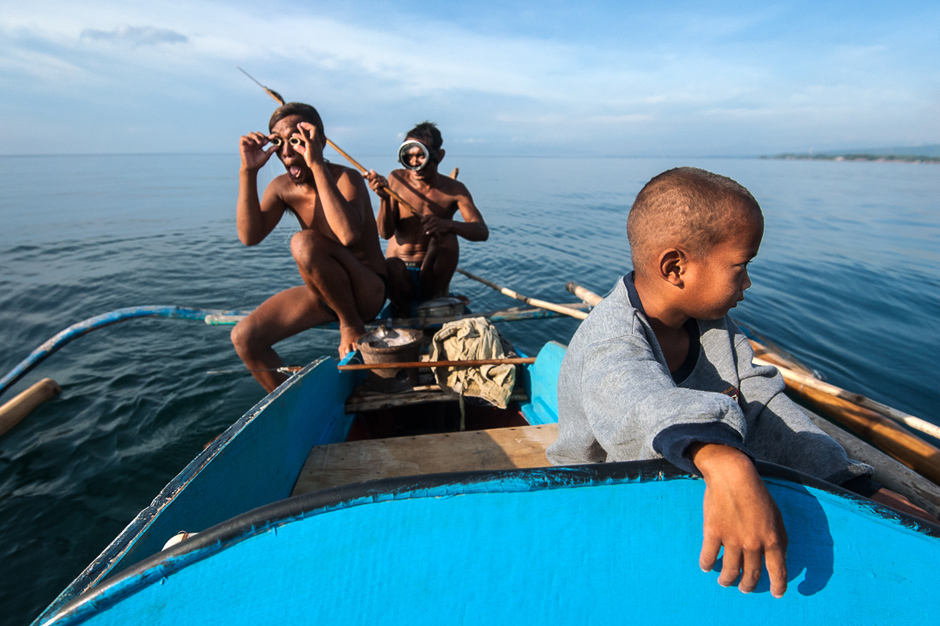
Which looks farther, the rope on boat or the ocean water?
the rope on boat

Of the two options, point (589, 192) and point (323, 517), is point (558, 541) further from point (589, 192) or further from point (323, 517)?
point (589, 192)

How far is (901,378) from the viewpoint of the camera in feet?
16.9

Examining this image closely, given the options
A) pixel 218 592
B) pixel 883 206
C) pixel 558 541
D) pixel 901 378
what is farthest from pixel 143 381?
pixel 883 206

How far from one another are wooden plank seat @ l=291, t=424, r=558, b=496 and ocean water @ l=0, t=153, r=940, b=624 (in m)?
1.80

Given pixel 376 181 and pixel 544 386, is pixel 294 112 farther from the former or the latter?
pixel 544 386

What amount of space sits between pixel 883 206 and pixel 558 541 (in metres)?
25.2

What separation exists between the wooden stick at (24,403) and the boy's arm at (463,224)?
3789 mm

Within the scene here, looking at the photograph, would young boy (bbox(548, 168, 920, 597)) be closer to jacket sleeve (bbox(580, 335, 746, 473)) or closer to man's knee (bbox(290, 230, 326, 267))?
jacket sleeve (bbox(580, 335, 746, 473))

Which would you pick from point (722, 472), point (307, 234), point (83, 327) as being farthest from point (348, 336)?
point (722, 472)

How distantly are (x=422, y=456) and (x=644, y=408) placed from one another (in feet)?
5.04

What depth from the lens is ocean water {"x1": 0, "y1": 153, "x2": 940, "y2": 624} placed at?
3.25 m

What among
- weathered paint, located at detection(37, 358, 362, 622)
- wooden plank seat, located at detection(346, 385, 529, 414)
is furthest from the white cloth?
weathered paint, located at detection(37, 358, 362, 622)

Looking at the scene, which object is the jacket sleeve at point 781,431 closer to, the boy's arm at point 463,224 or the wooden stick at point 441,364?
the wooden stick at point 441,364

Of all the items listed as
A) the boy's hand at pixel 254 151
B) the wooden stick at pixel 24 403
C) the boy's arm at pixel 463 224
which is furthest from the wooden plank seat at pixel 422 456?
the wooden stick at pixel 24 403
